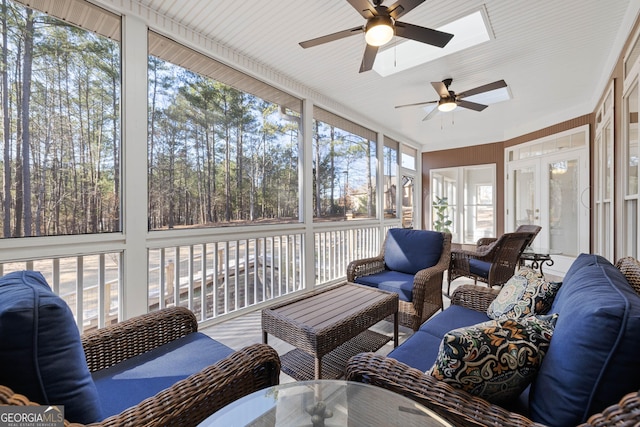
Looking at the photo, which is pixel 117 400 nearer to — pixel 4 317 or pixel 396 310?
pixel 4 317

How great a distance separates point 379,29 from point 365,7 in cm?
17

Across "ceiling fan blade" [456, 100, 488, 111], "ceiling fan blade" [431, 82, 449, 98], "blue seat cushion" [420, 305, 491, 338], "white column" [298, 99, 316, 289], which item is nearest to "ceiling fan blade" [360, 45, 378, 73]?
"ceiling fan blade" [431, 82, 449, 98]

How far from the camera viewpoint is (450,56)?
302 cm

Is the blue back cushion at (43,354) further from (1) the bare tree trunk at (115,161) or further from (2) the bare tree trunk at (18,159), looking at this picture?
(1) the bare tree trunk at (115,161)

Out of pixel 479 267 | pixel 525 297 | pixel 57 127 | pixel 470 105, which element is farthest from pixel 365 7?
pixel 479 267

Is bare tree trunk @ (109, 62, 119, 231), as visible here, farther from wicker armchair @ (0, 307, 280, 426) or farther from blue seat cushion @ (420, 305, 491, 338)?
blue seat cushion @ (420, 305, 491, 338)

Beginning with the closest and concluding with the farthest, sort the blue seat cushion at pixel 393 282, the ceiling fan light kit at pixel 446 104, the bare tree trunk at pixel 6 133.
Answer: the bare tree trunk at pixel 6 133 → the blue seat cushion at pixel 393 282 → the ceiling fan light kit at pixel 446 104

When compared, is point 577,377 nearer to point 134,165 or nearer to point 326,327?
point 326,327

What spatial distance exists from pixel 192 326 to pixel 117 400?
0.58 meters

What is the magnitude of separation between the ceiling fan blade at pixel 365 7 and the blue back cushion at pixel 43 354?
2234 millimetres

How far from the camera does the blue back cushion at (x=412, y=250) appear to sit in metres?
2.88

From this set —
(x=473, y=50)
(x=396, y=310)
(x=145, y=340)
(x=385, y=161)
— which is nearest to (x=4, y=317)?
(x=145, y=340)

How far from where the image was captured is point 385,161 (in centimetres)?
565

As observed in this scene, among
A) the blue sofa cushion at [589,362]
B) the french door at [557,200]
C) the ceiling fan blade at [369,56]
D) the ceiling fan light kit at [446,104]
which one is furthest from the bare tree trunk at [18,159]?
the french door at [557,200]
